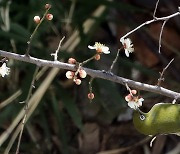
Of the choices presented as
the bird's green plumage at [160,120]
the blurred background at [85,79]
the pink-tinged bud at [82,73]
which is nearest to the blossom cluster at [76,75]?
the pink-tinged bud at [82,73]

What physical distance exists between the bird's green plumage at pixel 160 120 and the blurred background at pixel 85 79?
0.75m

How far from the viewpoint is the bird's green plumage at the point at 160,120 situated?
0.81 metres

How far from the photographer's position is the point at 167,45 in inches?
69.9

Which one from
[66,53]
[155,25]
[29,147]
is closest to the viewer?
[66,53]

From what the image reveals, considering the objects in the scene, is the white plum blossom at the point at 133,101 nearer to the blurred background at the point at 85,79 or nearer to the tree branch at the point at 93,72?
the tree branch at the point at 93,72

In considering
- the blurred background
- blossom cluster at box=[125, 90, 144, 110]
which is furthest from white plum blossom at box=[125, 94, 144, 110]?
the blurred background

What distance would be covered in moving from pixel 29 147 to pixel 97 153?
0.24m

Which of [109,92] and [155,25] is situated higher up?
[155,25]

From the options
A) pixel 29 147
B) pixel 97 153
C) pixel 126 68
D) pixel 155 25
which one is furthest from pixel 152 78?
pixel 29 147

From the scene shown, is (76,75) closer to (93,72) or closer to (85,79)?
(93,72)

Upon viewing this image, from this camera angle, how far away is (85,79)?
1.67 meters

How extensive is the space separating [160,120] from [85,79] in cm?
86

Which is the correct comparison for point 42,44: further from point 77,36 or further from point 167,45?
point 167,45

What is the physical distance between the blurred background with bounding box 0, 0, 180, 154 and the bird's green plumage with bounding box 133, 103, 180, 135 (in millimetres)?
746
